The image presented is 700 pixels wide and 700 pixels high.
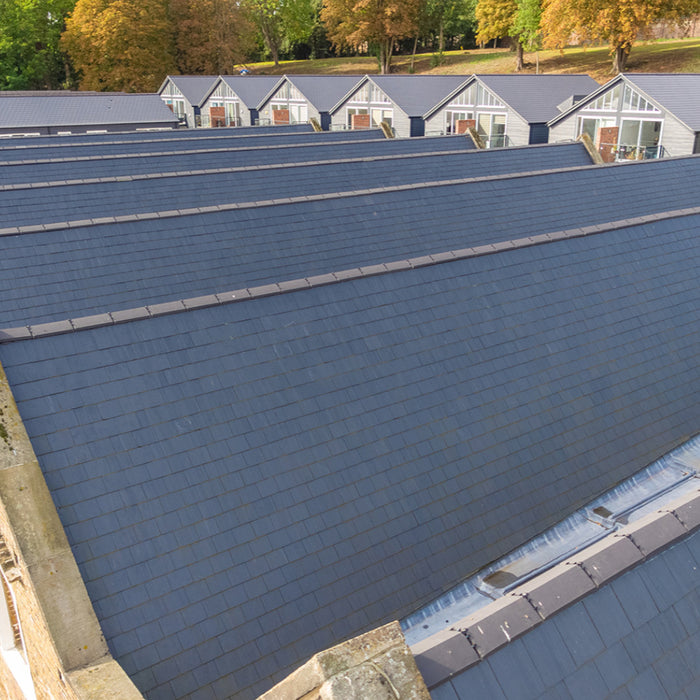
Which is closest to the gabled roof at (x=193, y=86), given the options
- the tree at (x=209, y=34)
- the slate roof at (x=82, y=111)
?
the slate roof at (x=82, y=111)

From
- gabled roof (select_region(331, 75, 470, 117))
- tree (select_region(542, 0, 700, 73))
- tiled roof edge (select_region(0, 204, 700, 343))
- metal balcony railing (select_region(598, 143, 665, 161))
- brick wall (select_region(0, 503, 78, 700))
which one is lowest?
metal balcony railing (select_region(598, 143, 665, 161))

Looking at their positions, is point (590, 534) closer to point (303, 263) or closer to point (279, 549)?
point (279, 549)

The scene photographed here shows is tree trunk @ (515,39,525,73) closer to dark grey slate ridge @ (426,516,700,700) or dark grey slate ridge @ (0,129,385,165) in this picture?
dark grey slate ridge @ (0,129,385,165)

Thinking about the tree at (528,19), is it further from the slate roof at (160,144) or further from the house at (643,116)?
the slate roof at (160,144)

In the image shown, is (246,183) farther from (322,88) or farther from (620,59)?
(620,59)

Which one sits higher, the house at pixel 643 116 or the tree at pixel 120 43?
the tree at pixel 120 43

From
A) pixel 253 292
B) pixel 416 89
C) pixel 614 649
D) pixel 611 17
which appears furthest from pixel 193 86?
pixel 614 649

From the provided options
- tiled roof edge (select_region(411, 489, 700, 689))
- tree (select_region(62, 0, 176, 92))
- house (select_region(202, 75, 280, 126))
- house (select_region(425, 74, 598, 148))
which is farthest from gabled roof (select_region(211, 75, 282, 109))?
tiled roof edge (select_region(411, 489, 700, 689))
